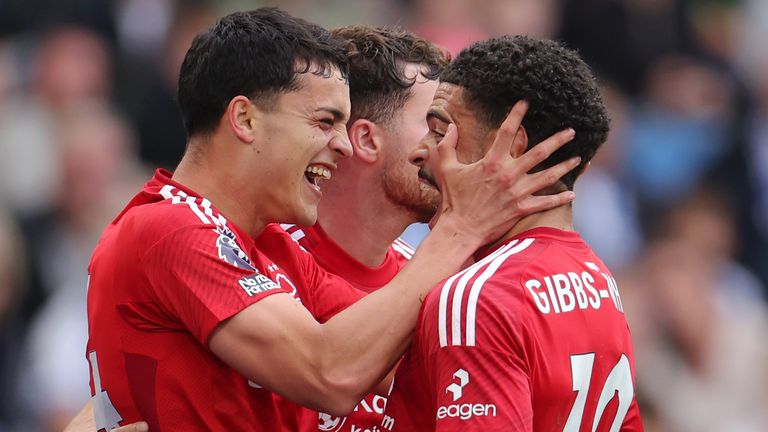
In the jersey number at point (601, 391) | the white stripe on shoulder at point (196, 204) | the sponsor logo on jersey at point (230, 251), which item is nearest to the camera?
the jersey number at point (601, 391)

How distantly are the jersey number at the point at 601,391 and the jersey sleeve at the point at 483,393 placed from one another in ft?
0.83

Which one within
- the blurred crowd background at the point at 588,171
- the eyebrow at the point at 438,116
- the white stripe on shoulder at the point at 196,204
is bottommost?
the blurred crowd background at the point at 588,171

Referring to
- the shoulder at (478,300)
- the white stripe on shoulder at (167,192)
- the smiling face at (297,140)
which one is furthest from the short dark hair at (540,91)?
the white stripe on shoulder at (167,192)

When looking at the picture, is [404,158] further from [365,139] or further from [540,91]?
[540,91]

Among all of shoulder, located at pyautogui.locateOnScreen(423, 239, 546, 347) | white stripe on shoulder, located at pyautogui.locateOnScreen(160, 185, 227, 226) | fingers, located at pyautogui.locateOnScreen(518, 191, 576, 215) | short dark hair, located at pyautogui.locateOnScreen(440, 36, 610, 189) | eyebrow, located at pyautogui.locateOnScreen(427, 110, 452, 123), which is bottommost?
shoulder, located at pyautogui.locateOnScreen(423, 239, 546, 347)

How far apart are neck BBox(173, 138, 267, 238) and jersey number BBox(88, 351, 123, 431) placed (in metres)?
0.70

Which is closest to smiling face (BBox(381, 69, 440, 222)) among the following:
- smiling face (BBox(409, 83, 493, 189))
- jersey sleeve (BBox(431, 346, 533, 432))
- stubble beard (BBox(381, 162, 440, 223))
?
stubble beard (BBox(381, 162, 440, 223))

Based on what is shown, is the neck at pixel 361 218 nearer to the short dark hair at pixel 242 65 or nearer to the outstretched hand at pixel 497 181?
the short dark hair at pixel 242 65

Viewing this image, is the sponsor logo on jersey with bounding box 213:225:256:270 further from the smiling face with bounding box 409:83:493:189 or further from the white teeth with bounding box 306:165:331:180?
the smiling face with bounding box 409:83:493:189

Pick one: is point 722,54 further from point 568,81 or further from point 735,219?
point 568,81

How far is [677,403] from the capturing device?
914 cm

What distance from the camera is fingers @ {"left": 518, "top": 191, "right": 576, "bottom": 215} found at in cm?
395

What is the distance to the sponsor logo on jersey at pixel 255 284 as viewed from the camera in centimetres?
404

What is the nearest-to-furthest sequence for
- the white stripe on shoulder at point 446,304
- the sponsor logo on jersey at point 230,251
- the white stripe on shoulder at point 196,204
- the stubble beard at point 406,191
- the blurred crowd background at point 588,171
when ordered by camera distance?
the white stripe on shoulder at point 446,304, the sponsor logo on jersey at point 230,251, the white stripe on shoulder at point 196,204, the stubble beard at point 406,191, the blurred crowd background at point 588,171
